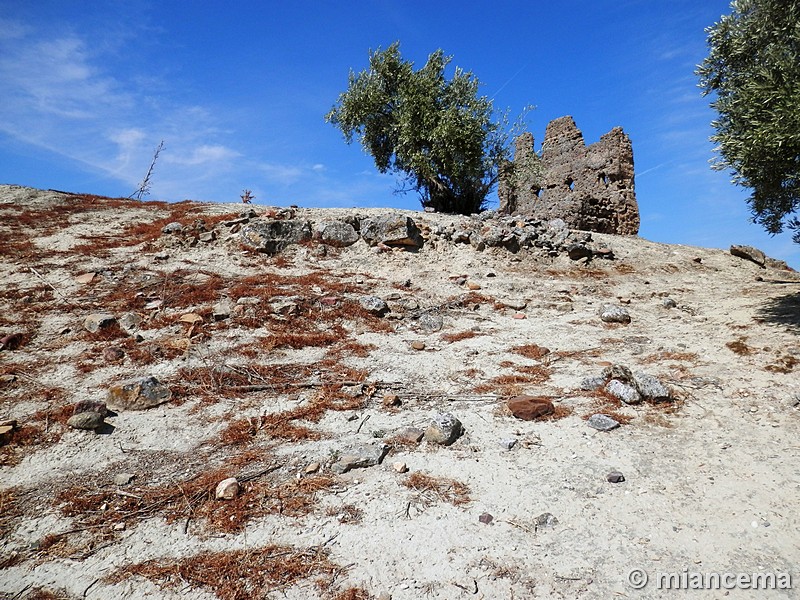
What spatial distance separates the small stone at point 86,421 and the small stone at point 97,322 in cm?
338

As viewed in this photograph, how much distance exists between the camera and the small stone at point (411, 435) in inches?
194

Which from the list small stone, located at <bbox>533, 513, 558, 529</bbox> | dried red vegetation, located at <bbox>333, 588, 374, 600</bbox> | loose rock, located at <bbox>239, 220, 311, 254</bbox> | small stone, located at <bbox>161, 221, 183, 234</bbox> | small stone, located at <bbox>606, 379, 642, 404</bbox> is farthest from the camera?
small stone, located at <bbox>161, 221, 183, 234</bbox>

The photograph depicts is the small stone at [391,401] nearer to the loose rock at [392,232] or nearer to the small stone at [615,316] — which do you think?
the small stone at [615,316]

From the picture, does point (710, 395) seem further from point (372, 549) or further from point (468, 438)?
point (372, 549)

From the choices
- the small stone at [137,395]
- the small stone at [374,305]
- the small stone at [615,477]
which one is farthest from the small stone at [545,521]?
the small stone at [374,305]

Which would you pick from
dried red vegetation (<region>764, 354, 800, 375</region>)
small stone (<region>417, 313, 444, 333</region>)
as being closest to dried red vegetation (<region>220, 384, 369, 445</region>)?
small stone (<region>417, 313, 444, 333</region>)

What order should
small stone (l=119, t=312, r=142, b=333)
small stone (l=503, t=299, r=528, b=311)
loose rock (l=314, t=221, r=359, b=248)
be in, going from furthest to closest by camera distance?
loose rock (l=314, t=221, r=359, b=248), small stone (l=503, t=299, r=528, b=311), small stone (l=119, t=312, r=142, b=333)

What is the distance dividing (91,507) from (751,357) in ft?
28.5

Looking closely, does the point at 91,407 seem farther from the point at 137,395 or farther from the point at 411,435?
the point at 411,435

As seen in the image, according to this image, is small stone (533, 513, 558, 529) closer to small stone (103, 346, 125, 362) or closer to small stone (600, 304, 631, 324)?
small stone (600, 304, 631, 324)

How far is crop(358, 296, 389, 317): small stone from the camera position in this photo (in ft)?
31.4

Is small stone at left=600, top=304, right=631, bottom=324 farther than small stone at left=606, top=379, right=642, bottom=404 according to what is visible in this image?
Yes

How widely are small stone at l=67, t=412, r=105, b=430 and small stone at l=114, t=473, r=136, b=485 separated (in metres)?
1.05

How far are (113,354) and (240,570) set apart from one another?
5.45 meters
